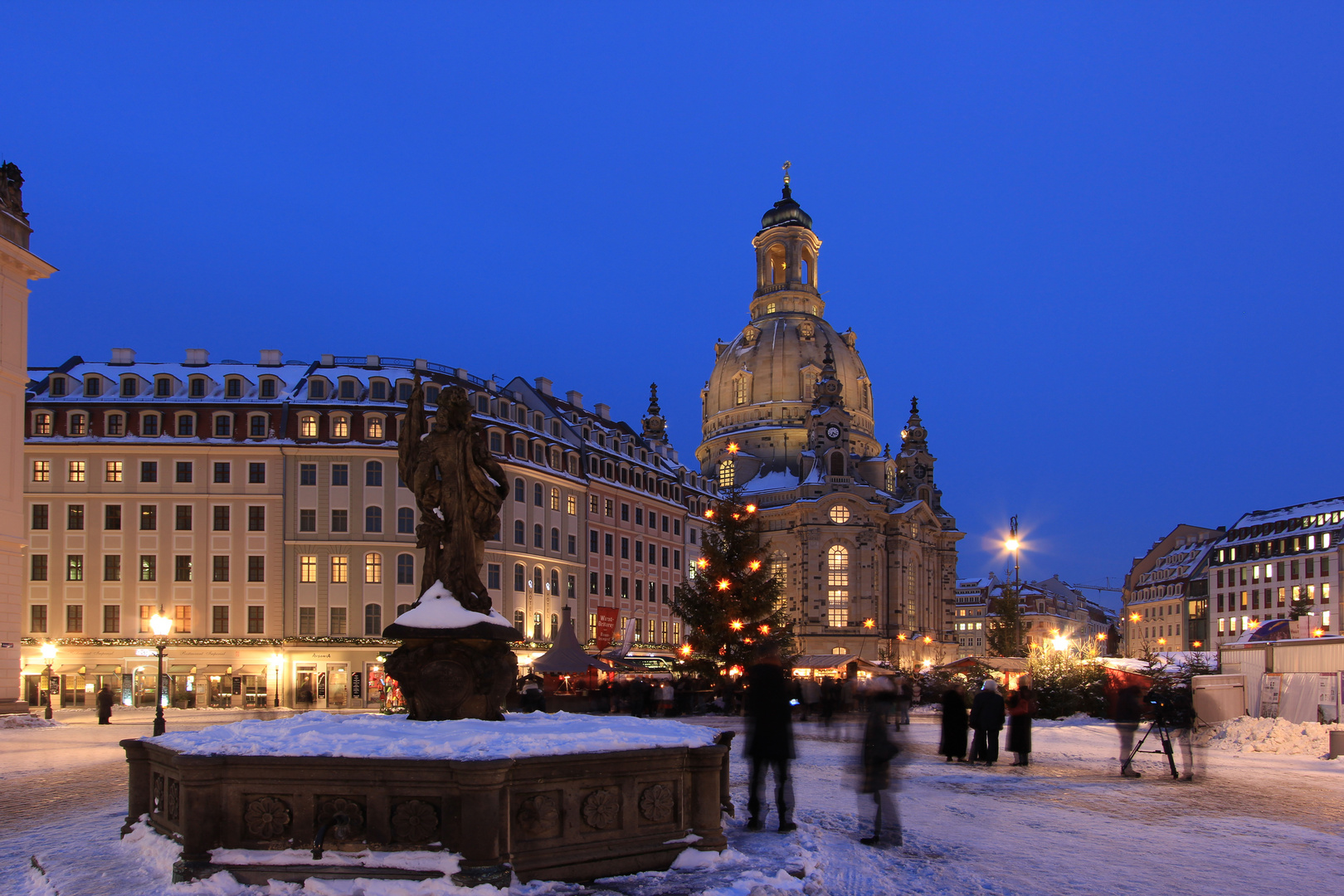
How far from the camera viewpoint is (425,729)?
1030cm

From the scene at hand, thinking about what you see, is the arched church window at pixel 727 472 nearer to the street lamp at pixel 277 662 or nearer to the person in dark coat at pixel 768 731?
the street lamp at pixel 277 662

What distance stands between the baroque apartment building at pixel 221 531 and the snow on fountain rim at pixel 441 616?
3875 centimetres

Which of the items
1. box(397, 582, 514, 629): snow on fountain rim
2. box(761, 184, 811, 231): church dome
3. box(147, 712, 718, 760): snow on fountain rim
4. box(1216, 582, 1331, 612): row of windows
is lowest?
box(1216, 582, 1331, 612): row of windows

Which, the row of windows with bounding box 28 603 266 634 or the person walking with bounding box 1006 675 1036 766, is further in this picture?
the row of windows with bounding box 28 603 266 634

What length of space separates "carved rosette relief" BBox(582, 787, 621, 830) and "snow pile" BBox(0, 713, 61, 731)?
2808 centimetres

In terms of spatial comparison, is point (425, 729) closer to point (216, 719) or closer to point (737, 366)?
point (216, 719)

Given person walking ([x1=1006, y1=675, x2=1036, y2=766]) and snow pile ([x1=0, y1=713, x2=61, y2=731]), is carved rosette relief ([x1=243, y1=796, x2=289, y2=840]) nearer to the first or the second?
person walking ([x1=1006, y1=675, x2=1036, y2=766])

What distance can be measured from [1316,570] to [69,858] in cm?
9783

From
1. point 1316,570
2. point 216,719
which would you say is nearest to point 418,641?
point 216,719

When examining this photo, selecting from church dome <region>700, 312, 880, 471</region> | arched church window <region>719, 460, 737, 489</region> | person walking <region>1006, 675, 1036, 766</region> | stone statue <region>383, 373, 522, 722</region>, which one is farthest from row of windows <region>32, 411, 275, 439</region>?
church dome <region>700, 312, 880, 471</region>

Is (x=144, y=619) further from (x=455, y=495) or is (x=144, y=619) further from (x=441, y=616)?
(x=441, y=616)

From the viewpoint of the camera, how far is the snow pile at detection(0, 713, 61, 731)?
31.5m

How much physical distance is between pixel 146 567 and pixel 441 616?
4587cm

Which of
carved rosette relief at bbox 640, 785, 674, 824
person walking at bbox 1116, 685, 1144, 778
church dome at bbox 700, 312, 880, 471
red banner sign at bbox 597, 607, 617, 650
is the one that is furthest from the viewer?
church dome at bbox 700, 312, 880, 471
